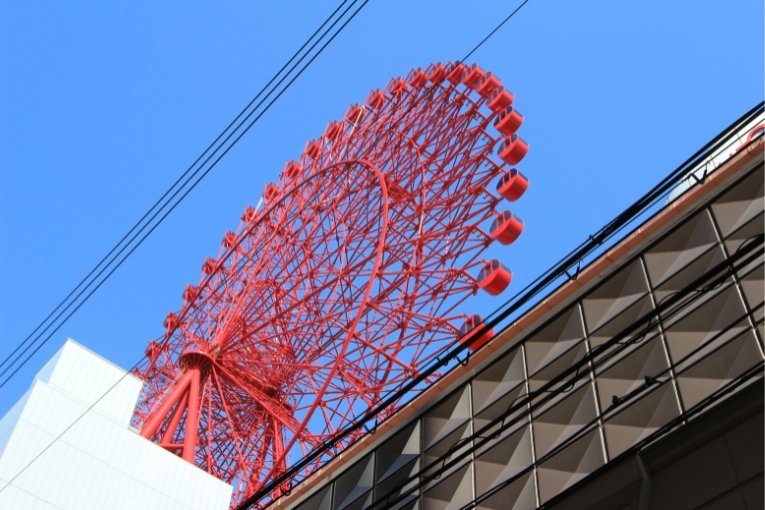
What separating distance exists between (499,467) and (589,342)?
6.00ft

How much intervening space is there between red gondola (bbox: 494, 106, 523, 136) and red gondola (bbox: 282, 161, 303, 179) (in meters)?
7.65

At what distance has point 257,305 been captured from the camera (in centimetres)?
3095

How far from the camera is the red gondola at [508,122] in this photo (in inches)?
1211

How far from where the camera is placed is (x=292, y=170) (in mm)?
35812

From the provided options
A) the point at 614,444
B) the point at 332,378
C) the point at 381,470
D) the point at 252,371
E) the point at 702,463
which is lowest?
the point at 702,463

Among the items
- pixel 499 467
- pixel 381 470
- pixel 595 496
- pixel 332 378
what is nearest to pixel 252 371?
pixel 332 378

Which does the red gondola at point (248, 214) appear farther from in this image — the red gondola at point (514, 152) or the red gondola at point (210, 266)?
the red gondola at point (514, 152)

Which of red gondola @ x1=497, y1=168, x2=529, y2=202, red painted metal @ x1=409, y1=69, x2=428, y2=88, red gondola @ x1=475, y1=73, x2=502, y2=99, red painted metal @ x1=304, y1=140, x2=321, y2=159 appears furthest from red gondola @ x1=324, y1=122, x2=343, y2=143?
red gondola @ x1=497, y1=168, x2=529, y2=202

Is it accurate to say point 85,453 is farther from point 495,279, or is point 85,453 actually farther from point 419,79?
point 419,79

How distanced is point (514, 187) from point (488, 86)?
14.9 feet

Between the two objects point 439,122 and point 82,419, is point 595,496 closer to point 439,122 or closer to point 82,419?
point 82,419

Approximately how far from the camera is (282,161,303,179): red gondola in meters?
35.4

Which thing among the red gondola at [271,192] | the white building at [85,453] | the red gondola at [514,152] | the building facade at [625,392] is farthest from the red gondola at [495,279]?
the building facade at [625,392]

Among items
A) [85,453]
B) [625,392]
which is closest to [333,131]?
[85,453]
